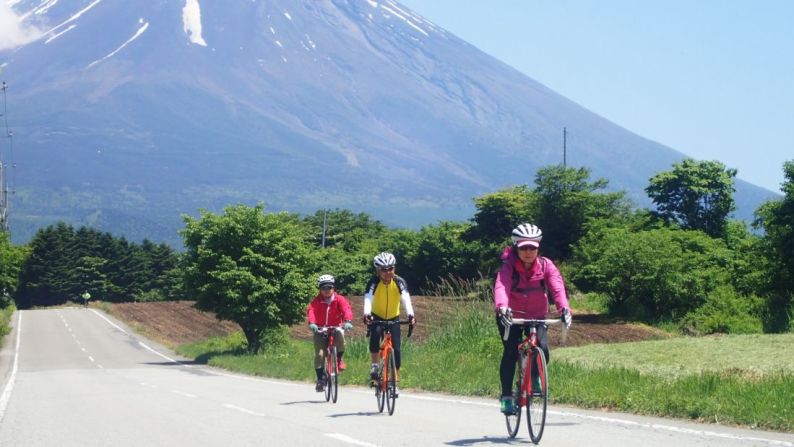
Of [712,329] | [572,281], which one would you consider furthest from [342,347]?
[572,281]

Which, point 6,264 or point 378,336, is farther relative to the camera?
point 6,264

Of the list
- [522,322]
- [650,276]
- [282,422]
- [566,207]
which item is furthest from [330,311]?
[566,207]

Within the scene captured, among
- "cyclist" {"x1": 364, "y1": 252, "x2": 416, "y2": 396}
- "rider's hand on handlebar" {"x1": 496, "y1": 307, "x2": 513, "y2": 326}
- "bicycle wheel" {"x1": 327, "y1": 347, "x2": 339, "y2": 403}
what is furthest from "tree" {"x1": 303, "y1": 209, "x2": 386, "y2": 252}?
"rider's hand on handlebar" {"x1": 496, "y1": 307, "x2": 513, "y2": 326}

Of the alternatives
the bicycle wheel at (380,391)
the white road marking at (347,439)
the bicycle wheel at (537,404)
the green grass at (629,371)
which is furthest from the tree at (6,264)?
the bicycle wheel at (537,404)

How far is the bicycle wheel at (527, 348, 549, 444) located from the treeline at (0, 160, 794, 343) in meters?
11.3

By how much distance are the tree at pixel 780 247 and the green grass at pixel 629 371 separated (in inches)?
362

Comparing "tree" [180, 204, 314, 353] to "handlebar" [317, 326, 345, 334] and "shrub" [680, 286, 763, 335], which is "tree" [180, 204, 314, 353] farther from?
"handlebar" [317, 326, 345, 334]

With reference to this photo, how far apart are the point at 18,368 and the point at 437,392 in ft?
86.3

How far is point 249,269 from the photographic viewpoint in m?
39.1

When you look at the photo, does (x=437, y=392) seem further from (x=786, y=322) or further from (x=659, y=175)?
(x=659, y=175)

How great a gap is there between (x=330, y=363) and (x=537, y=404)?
21.1 feet

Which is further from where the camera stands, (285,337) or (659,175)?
(659,175)

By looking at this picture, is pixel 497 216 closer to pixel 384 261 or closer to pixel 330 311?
pixel 330 311

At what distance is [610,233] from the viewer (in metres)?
52.5
